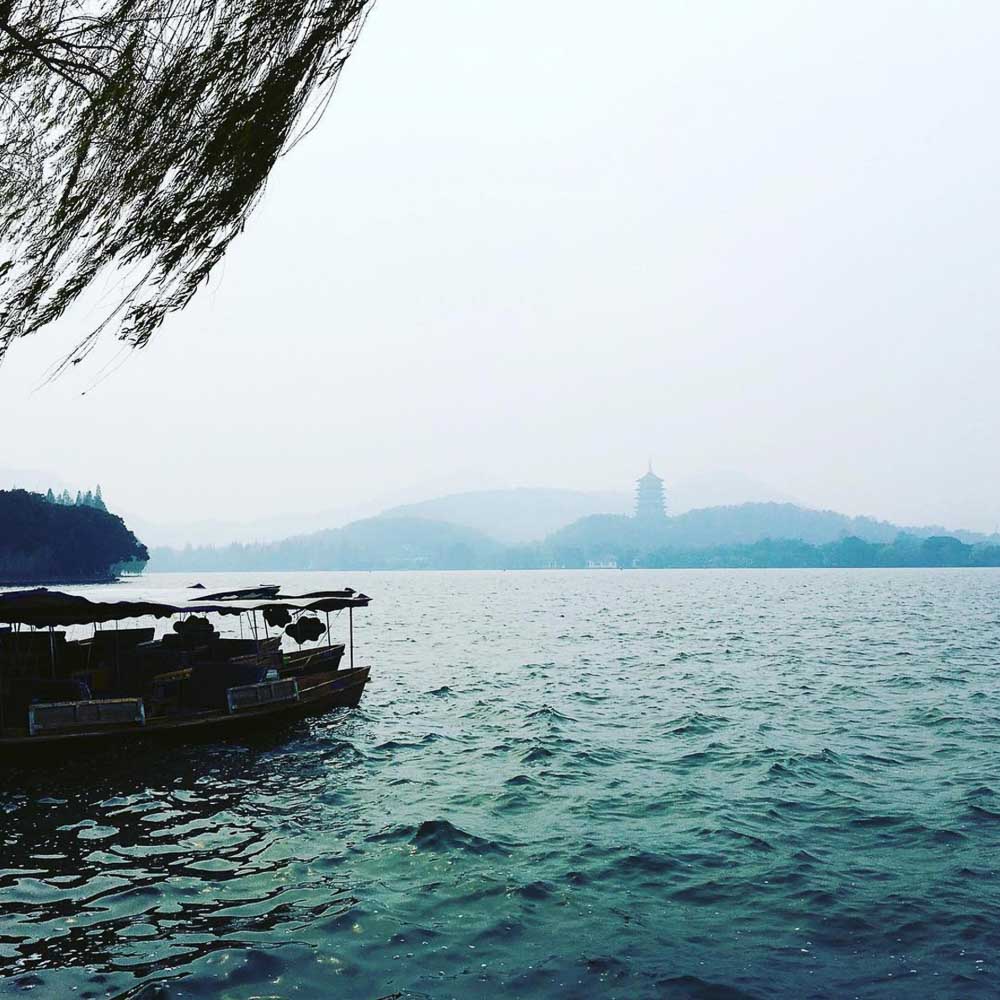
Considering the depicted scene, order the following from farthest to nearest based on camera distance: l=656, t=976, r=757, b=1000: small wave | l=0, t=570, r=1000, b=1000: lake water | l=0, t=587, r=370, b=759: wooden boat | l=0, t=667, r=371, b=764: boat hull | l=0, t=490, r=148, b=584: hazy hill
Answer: l=0, t=490, r=148, b=584: hazy hill < l=0, t=587, r=370, b=759: wooden boat < l=0, t=667, r=371, b=764: boat hull < l=0, t=570, r=1000, b=1000: lake water < l=656, t=976, r=757, b=1000: small wave

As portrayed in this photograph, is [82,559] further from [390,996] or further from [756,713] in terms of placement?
[390,996]

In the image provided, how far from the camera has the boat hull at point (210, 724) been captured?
17.1m

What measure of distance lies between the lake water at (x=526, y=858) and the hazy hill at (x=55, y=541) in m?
107

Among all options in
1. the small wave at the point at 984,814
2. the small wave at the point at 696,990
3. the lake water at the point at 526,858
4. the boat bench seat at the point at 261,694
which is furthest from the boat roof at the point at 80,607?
the small wave at the point at 984,814

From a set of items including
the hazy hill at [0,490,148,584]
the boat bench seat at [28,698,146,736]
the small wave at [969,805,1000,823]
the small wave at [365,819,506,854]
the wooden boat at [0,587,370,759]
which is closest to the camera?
the small wave at [365,819,506,854]

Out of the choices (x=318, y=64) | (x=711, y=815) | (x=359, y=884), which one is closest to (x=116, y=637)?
(x=359, y=884)

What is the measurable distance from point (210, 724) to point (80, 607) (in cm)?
393

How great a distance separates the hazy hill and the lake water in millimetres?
106547

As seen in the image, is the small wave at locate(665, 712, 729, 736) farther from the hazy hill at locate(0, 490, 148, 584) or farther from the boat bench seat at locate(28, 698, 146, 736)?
the hazy hill at locate(0, 490, 148, 584)

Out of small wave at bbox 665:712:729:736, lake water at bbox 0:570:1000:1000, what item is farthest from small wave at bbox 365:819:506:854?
small wave at bbox 665:712:729:736

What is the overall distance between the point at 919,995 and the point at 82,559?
133 meters

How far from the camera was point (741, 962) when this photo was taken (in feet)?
28.8

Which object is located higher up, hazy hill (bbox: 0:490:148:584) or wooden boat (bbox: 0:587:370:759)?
hazy hill (bbox: 0:490:148:584)

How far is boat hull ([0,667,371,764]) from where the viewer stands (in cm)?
1708
